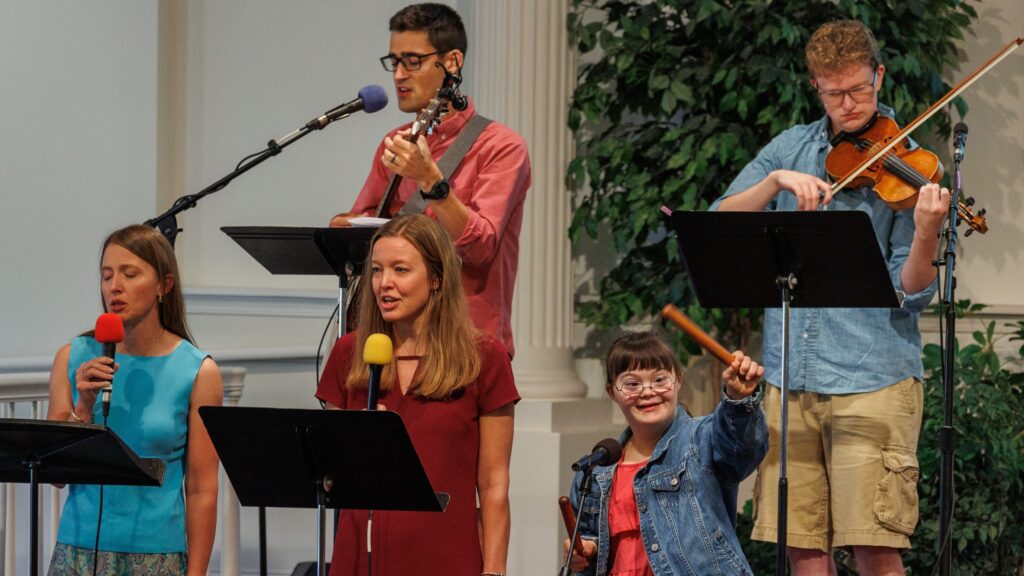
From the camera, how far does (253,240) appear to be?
3514 mm

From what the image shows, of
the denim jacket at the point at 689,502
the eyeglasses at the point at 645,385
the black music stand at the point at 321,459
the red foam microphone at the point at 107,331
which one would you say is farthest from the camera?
the eyeglasses at the point at 645,385

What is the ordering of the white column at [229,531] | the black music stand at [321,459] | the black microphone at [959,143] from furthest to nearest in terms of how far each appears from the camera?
the white column at [229,531], the black microphone at [959,143], the black music stand at [321,459]

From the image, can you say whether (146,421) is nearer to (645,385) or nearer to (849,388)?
(645,385)

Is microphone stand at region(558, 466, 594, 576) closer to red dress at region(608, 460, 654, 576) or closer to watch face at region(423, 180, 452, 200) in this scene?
red dress at region(608, 460, 654, 576)

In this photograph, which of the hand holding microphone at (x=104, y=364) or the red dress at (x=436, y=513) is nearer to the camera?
the red dress at (x=436, y=513)

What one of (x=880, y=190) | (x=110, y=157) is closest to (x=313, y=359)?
(x=110, y=157)

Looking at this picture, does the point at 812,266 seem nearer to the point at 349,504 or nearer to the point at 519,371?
the point at 349,504

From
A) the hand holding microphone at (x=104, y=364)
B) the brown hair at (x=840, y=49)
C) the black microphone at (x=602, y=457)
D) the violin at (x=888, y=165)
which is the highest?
the brown hair at (x=840, y=49)

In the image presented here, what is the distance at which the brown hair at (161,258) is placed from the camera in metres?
3.24

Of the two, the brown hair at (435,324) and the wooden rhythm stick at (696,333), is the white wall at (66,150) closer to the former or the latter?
the brown hair at (435,324)

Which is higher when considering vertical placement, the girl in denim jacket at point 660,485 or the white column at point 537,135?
the white column at point 537,135

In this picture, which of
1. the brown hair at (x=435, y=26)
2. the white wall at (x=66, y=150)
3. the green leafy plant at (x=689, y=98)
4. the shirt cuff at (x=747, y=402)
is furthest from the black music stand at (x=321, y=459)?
the white wall at (x=66, y=150)

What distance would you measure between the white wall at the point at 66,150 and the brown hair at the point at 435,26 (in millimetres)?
2693

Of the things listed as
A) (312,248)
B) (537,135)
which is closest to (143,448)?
(312,248)
